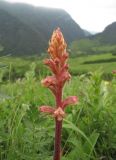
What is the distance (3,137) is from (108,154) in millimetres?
909

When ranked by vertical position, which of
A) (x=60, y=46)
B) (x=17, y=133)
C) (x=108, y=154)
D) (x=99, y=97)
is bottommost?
(x=108, y=154)

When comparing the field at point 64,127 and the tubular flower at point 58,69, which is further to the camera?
the field at point 64,127

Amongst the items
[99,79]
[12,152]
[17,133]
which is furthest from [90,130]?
[12,152]

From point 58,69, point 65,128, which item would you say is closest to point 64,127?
point 65,128

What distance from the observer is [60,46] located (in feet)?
5.58

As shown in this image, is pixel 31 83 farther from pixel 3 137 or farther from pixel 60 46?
pixel 60 46

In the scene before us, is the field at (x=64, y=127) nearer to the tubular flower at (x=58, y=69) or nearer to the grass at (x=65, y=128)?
the grass at (x=65, y=128)

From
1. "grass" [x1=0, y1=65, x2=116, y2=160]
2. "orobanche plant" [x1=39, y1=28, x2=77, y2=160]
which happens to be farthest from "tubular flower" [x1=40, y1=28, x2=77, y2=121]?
"grass" [x1=0, y1=65, x2=116, y2=160]

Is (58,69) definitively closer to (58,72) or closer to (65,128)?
(58,72)

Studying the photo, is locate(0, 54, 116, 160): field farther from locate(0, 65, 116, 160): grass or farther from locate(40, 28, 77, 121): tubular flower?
locate(40, 28, 77, 121): tubular flower

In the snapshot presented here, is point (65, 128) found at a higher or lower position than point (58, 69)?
lower

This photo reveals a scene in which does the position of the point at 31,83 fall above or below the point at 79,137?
above

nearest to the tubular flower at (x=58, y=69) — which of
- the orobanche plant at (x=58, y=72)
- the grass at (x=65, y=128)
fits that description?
the orobanche plant at (x=58, y=72)

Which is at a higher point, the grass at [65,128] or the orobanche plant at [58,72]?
the orobanche plant at [58,72]
